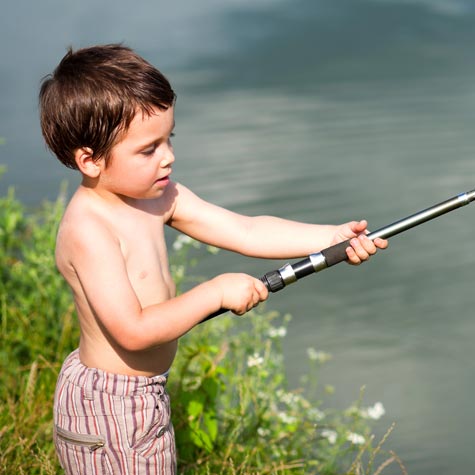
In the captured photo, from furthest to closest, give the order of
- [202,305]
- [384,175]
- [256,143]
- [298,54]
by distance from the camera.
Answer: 1. [298,54]
2. [256,143]
3. [384,175]
4. [202,305]

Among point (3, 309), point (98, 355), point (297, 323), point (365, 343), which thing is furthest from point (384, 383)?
point (98, 355)

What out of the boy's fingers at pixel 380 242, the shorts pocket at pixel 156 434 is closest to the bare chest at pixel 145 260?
the shorts pocket at pixel 156 434

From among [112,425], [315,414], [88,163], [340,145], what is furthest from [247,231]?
[340,145]

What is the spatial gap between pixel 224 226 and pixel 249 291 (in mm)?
A: 367

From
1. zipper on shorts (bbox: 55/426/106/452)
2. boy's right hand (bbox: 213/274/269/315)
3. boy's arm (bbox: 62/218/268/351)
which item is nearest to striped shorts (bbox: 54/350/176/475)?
zipper on shorts (bbox: 55/426/106/452)

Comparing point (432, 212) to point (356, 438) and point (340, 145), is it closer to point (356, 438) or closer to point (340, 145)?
point (356, 438)

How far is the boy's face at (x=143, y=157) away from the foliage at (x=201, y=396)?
694 millimetres

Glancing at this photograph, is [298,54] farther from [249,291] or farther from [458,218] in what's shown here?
[249,291]

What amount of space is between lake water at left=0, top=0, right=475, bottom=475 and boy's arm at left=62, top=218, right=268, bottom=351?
1.38 metres

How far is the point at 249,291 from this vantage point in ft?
6.72

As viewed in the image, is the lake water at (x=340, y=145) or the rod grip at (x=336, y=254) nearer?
the rod grip at (x=336, y=254)

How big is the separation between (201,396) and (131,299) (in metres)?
0.84

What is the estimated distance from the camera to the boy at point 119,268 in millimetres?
2029

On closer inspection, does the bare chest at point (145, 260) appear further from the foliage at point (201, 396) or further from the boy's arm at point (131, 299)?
the foliage at point (201, 396)
